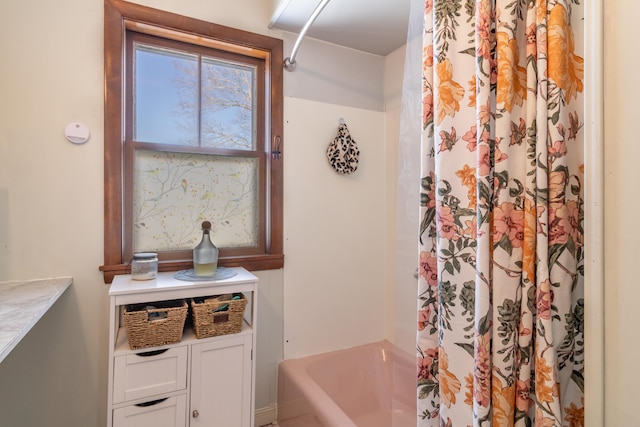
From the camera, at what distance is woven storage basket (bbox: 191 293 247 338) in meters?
1.42

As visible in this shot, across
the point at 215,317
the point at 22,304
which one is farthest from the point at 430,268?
the point at 22,304

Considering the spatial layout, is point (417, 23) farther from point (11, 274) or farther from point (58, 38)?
point (11, 274)

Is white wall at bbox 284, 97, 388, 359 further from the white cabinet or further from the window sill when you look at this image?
the white cabinet

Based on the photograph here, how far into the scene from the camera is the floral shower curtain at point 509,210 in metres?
0.66

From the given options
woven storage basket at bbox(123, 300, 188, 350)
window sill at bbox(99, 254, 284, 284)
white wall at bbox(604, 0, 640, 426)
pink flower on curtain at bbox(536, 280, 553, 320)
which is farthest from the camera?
window sill at bbox(99, 254, 284, 284)

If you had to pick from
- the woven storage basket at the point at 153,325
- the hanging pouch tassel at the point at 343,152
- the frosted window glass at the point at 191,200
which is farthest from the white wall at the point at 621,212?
the frosted window glass at the point at 191,200

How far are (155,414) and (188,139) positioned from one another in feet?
4.35

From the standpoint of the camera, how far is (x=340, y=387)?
1.95 m

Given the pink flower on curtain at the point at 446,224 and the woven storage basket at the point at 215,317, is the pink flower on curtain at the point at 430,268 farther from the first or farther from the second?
the woven storage basket at the point at 215,317

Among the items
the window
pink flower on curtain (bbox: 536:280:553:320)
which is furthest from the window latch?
pink flower on curtain (bbox: 536:280:553:320)

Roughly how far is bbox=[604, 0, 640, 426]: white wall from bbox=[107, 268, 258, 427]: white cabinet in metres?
1.28

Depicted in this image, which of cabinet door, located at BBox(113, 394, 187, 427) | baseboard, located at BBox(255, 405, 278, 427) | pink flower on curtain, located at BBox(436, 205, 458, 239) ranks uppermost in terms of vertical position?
pink flower on curtain, located at BBox(436, 205, 458, 239)

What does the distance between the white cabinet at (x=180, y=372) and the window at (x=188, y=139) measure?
304 millimetres

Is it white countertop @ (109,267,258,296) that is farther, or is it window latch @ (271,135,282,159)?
window latch @ (271,135,282,159)
